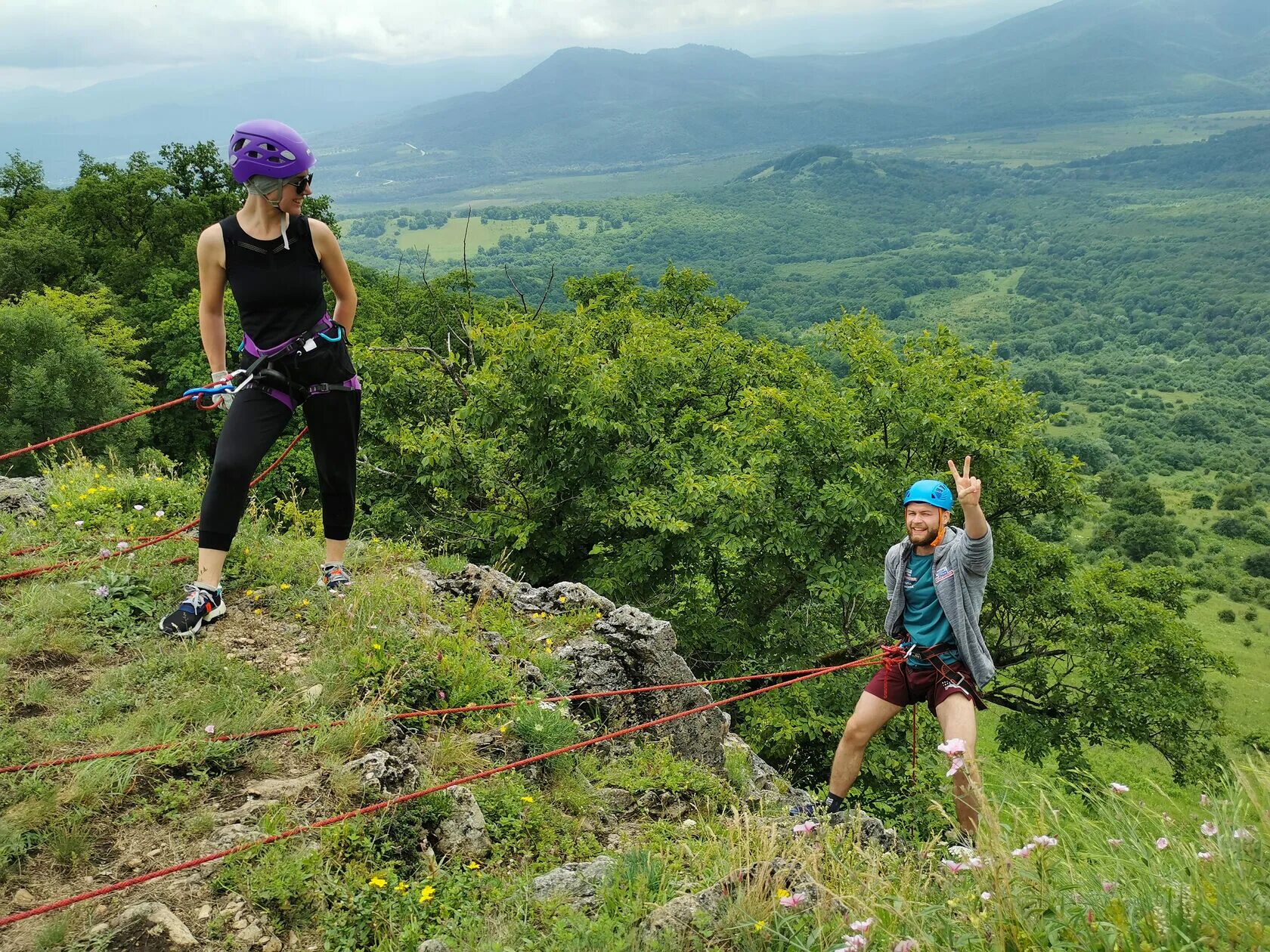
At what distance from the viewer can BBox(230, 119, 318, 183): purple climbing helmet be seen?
14.5ft

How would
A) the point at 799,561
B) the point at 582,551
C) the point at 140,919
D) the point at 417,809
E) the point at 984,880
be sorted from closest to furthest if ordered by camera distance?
the point at 984,880 → the point at 140,919 → the point at 417,809 → the point at 799,561 → the point at 582,551

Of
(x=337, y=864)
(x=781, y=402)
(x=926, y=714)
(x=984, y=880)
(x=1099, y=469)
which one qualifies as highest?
(x=984, y=880)

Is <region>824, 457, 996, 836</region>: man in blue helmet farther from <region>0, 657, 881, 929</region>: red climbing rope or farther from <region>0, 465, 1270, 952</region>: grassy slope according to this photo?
<region>0, 657, 881, 929</region>: red climbing rope

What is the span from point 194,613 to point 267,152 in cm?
281

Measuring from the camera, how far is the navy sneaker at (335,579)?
231 inches

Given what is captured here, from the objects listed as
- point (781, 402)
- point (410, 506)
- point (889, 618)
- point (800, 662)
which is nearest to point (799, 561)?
point (800, 662)

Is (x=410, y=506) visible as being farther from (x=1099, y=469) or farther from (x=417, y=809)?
(x=1099, y=469)

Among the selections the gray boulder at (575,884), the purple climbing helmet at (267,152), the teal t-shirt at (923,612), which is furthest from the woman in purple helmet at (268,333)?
the teal t-shirt at (923,612)

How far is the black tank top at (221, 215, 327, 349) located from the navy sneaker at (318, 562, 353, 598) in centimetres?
174

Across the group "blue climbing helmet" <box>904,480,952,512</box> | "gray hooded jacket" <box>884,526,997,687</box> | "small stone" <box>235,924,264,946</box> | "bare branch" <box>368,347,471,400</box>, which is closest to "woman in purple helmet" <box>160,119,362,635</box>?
"small stone" <box>235,924,264,946</box>

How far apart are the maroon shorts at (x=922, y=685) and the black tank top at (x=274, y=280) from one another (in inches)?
168

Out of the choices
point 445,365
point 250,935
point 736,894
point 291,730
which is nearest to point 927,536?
point 736,894

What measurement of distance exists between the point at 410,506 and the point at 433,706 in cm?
1186

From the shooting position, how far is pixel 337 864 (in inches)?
148
